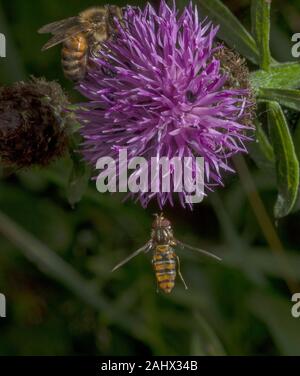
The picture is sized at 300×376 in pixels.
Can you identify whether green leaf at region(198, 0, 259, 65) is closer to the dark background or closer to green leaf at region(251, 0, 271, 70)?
green leaf at region(251, 0, 271, 70)

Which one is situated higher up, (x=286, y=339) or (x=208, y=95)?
(x=208, y=95)

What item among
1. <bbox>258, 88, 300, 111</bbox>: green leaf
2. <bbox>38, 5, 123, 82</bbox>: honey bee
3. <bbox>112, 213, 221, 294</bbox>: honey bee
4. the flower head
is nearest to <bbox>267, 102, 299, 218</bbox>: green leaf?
<bbox>258, 88, 300, 111</bbox>: green leaf

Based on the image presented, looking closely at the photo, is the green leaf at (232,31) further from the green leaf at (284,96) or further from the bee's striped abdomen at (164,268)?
the bee's striped abdomen at (164,268)

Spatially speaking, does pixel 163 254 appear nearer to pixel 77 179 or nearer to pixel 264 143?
pixel 77 179

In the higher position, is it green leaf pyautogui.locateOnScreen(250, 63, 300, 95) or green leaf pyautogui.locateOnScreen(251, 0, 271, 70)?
green leaf pyautogui.locateOnScreen(251, 0, 271, 70)
